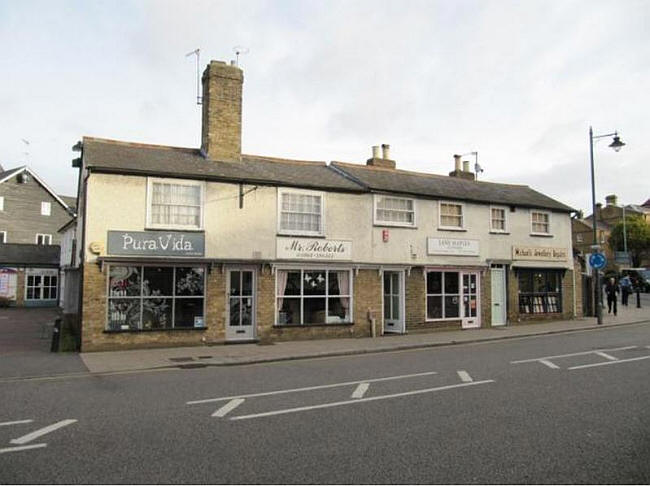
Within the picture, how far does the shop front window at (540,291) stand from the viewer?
22344 millimetres

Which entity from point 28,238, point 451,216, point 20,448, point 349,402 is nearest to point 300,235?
point 451,216

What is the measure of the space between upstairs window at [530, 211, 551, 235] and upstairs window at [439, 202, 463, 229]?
13.0 ft

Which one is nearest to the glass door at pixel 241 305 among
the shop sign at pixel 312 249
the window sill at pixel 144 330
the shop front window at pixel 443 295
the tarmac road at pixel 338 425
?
the window sill at pixel 144 330

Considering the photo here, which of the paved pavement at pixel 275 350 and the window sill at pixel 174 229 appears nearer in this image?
the paved pavement at pixel 275 350

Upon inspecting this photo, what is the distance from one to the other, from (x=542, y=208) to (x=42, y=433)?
824 inches

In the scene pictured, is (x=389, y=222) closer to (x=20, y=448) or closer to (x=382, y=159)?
(x=382, y=159)

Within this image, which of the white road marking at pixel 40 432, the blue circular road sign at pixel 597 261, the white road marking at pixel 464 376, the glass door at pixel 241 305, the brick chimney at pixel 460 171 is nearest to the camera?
the white road marking at pixel 40 432

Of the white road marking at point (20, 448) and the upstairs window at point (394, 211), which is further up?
the upstairs window at point (394, 211)

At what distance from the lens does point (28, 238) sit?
44.0 meters

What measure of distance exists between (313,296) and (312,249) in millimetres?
1493

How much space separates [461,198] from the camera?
20500 millimetres

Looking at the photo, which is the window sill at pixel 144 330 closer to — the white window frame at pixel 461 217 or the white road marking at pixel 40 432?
the white road marking at pixel 40 432

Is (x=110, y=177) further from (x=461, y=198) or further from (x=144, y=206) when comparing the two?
(x=461, y=198)

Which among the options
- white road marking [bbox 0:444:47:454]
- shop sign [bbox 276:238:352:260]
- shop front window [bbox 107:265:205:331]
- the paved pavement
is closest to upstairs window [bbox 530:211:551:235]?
the paved pavement
